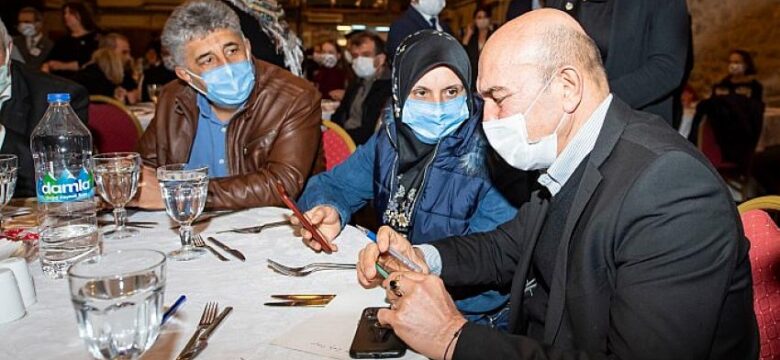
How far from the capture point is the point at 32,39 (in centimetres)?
644

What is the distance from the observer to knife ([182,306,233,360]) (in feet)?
2.93

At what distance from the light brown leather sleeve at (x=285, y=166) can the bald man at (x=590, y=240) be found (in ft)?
2.34

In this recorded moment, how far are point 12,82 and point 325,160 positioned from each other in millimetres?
1170

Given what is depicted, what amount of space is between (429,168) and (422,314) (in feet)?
2.87

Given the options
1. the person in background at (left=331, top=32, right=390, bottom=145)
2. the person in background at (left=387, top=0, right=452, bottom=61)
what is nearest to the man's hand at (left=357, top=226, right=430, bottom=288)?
the person in background at (left=387, top=0, right=452, bottom=61)

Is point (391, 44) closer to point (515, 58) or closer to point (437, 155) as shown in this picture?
point (437, 155)

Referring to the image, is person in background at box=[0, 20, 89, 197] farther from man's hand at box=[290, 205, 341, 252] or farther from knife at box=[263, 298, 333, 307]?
knife at box=[263, 298, 333, 307]

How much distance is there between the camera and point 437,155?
1.83 m

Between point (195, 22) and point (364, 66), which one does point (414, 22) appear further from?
point (195, 22)

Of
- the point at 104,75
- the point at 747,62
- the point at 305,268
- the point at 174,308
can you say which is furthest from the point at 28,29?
the point at 747,62

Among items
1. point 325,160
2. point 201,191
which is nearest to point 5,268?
point 201,191

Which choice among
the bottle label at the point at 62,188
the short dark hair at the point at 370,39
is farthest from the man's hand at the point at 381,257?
the short dark hair at the point at 370,39

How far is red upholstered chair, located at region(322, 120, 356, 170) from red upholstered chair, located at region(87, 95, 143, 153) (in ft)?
4.56

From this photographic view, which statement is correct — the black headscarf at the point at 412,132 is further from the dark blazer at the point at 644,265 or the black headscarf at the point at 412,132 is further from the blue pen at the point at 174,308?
the blue pen at the point at 174,308
